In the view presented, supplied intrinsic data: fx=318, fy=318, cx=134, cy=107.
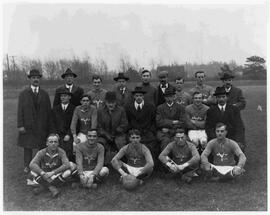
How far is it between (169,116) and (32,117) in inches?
124

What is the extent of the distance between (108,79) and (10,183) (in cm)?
1310

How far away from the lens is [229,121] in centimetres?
719

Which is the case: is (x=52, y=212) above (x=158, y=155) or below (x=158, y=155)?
below

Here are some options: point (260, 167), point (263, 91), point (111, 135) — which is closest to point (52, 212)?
point (111, 135)

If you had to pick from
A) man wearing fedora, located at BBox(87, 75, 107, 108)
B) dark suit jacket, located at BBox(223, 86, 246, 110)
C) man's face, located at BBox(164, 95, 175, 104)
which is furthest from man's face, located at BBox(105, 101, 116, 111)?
dark suit jacket, located at BBox(223, 86, 246, 110)

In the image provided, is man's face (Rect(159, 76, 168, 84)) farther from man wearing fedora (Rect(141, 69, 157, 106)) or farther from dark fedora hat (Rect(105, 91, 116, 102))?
dark fedora hat (Rect(105, 91, 116, 102))

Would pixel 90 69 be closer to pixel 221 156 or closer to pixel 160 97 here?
pixel 160 97

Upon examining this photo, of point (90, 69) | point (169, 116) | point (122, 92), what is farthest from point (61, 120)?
point (90, 69)

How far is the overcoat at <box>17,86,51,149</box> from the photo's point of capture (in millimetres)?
7270

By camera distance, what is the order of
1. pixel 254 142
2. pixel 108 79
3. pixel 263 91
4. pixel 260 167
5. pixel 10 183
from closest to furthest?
pixel 10 183
pixel 260 167
pixel 254 142
pixel 108 79
pixel 263 91

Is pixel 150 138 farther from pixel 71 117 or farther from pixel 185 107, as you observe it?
pixel 71 117

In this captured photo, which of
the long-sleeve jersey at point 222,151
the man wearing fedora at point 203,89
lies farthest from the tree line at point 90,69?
the long-sleeve jersey at point 222,151

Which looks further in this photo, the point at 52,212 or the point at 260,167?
the point at 260,167

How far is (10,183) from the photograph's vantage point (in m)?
6.84
